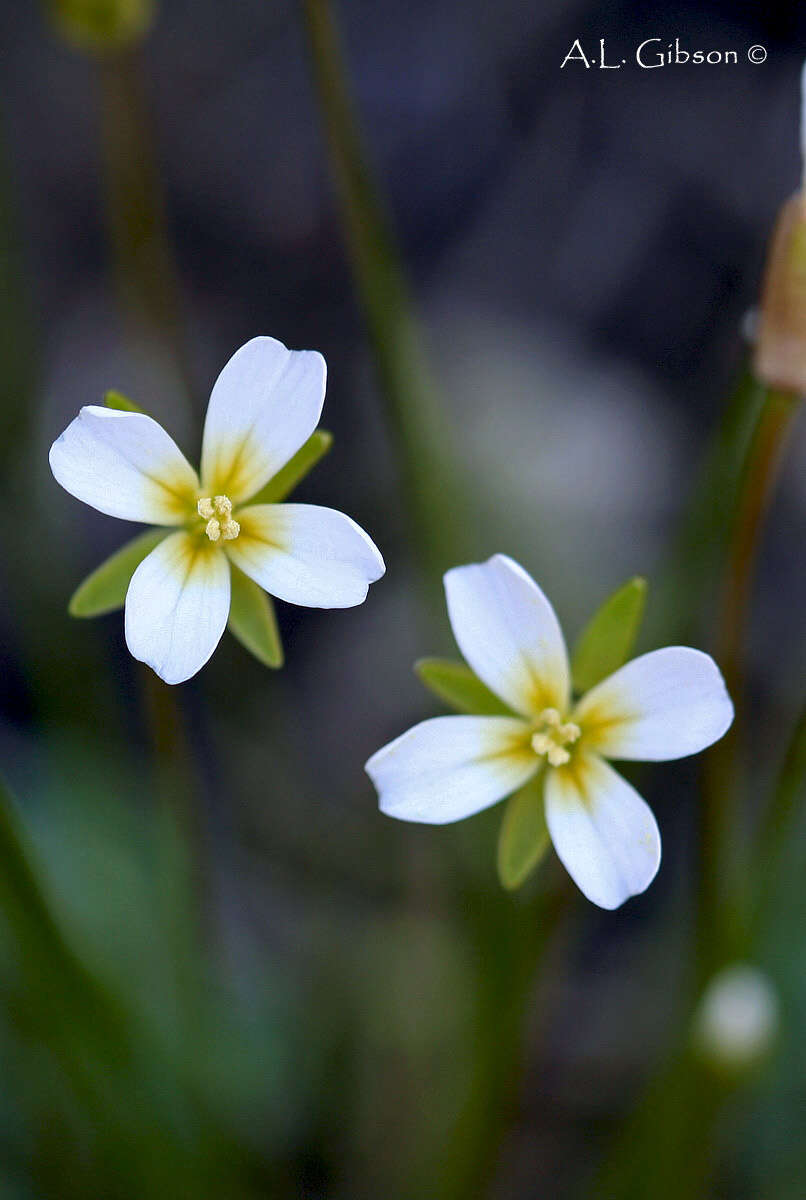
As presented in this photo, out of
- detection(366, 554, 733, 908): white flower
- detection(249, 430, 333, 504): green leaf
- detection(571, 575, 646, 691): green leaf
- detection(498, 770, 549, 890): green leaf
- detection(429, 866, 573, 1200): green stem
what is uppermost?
detection(249, 430, 333, 504): green leaf

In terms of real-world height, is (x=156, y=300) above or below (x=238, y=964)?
above

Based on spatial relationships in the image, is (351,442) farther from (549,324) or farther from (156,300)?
(156,300)

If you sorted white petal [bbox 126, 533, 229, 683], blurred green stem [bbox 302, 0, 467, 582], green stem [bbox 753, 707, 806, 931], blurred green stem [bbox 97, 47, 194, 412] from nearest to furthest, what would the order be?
white petal [bbox 126, 533, 229, 683]
green stem [bbox 753, 707, 806, 931]
blurred green stem [bbox 302, 0, 467, 582]
blurred green stem [bbox 97, 47, 194, 412]

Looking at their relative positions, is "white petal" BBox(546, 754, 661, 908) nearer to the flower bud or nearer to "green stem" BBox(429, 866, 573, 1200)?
"green stem" BBox(429, 866, 573, 1200)

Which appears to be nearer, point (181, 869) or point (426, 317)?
point (181, 869)

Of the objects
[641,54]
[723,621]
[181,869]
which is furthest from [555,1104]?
[641,54]

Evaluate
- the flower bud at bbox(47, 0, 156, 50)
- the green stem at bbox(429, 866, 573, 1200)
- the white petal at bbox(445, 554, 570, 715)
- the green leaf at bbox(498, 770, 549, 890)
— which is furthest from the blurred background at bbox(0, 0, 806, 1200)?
the white petal at bbox(445, 554, 570, 715)

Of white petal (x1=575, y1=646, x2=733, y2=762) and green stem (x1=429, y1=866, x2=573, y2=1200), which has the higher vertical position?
white petal (x1=575, y1=646, x2=733, y2=762)
